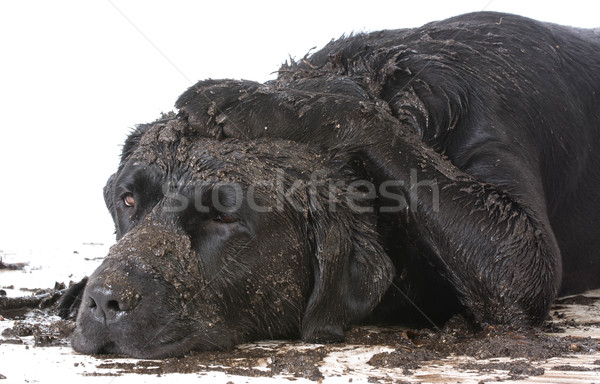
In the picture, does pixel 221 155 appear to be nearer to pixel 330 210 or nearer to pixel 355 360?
pixel 330 210

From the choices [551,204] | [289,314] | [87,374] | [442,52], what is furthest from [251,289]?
[551,204]

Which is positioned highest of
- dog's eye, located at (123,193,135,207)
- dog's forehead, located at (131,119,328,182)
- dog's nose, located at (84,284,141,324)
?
dog's forehead, located at (131,119,328,182)

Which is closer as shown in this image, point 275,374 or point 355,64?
point 275,374

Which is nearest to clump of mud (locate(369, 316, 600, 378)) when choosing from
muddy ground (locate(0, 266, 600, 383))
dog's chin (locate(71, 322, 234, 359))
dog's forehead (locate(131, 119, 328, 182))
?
muddy ground (locate(0, 266, 600, 383))

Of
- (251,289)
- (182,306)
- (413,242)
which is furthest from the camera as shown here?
(413,242)

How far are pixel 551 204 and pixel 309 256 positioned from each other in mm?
1566

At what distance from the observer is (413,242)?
3369 millimetres

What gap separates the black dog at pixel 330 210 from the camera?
9.70ft

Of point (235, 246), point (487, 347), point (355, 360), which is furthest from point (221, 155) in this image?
point (487, 347)

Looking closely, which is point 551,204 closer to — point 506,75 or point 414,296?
point 506,75

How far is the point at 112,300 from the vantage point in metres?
2.76

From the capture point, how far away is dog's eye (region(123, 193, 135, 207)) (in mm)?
3248

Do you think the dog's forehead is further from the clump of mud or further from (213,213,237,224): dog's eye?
the clump of mud

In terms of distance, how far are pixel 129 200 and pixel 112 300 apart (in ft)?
2.04
